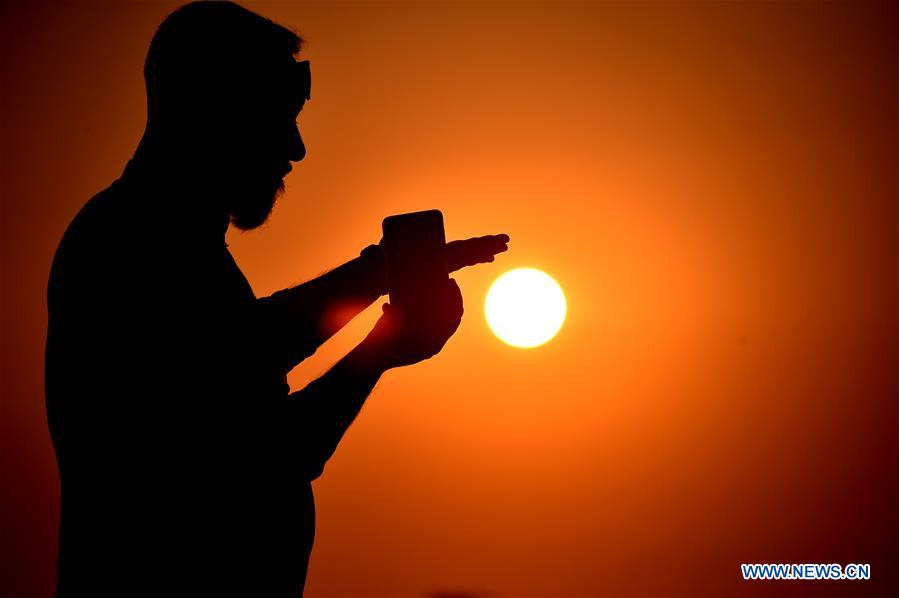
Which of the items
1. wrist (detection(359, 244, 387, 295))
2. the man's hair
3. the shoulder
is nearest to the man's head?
the man's hair

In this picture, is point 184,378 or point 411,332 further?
point 411,332

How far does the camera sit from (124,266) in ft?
2.18

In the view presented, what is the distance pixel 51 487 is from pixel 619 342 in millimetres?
5490

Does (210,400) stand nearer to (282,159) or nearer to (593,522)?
(282,159)

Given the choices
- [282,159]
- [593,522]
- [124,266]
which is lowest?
[593,522]

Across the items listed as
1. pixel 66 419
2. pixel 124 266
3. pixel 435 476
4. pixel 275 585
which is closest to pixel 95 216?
pixel 124 266

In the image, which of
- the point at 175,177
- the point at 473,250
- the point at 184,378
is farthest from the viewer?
the point at 473,250

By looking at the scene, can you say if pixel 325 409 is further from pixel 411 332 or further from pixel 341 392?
pixel 411 332

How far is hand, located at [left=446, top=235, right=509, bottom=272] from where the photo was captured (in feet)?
3.31

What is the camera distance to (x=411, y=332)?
79 cm

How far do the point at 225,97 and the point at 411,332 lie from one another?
1.12 feet

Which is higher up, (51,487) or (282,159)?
(282,159)

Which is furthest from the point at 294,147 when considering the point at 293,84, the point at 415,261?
the point at 415,261

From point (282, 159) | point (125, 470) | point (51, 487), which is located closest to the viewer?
point (125, 470)
